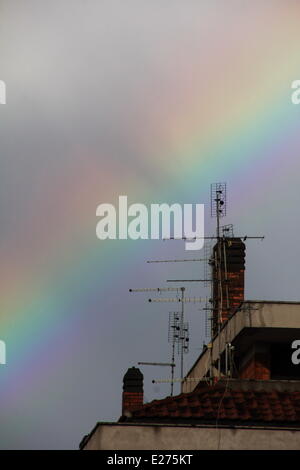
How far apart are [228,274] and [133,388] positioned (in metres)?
7.82

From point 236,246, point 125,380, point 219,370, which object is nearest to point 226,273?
point 236,246

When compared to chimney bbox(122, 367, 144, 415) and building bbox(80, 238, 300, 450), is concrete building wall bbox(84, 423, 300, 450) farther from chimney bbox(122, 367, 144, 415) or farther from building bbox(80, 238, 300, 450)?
chimney bbox(122, 367, 144, 415)

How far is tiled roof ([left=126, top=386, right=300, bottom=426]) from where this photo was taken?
45.1 meters

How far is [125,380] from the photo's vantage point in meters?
65.6

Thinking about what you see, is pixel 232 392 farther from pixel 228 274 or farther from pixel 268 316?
pixel 228 274

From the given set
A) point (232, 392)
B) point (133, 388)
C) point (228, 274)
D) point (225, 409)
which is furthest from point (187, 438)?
point (133, 388)

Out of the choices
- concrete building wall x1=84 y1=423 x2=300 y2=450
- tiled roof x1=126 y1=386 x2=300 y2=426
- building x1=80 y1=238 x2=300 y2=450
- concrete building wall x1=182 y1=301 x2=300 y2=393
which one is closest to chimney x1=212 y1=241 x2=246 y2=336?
building x1=80 y1=238 x2=300 y2=450

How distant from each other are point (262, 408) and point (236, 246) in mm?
13430

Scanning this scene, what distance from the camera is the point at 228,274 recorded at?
58.5m

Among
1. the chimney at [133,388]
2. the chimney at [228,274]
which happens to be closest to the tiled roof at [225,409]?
the chimney at [228,274]

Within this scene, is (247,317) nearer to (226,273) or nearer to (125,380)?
(226,273)

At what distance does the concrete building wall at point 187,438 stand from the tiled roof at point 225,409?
6.26 ft

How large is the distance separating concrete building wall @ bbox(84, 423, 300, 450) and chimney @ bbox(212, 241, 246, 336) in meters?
13.9
